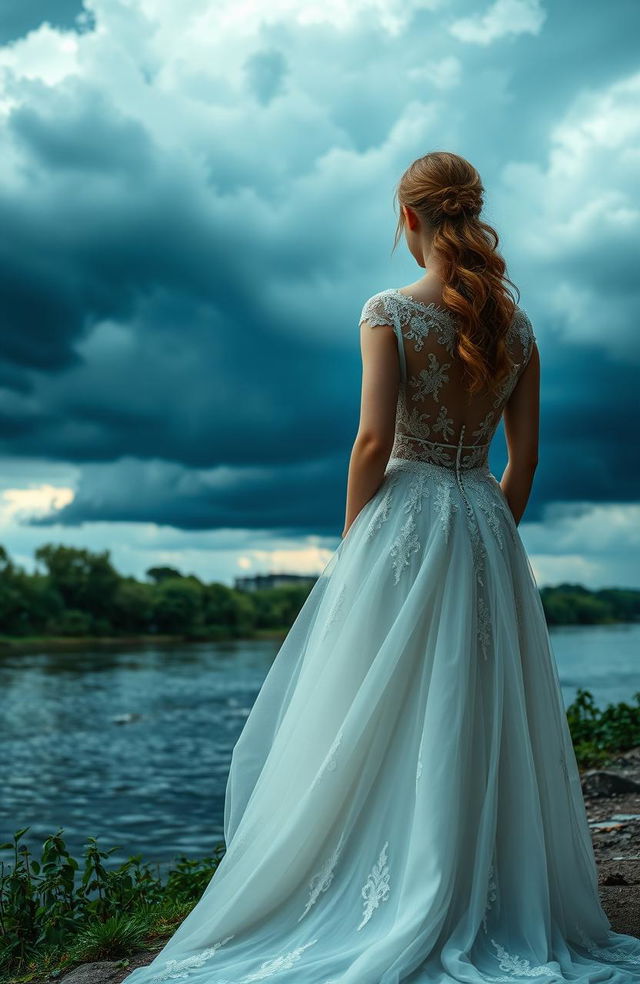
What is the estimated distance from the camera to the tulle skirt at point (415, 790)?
267cm

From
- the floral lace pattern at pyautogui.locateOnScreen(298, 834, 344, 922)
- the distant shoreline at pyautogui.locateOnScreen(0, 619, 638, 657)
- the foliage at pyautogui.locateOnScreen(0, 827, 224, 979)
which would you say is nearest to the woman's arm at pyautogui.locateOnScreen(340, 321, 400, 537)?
the floral lace pattern at pyautogui.locateOnScreen(298, 834, 344, 922)

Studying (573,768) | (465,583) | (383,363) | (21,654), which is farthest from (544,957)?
(21,654)

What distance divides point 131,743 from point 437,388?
1555 centimetres

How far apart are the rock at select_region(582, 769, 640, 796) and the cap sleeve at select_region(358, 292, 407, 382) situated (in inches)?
157

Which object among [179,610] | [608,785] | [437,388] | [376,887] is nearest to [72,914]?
[376,887]

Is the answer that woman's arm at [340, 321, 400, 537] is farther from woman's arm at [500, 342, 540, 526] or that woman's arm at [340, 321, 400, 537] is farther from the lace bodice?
woman's arm at [500, 342, 540, 526]

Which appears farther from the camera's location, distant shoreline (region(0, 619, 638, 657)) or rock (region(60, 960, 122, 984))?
distant shoreline (region(0, 619, 638, 657))

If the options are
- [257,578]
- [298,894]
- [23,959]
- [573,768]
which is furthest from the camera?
[257,578]

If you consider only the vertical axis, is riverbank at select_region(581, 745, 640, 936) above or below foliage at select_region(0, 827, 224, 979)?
above

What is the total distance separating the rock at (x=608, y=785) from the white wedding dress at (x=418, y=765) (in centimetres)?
311

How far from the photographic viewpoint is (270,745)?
320 cm

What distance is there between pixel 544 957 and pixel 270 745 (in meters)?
1.05

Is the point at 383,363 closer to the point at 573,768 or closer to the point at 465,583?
the point at 465,583

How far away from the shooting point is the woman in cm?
272
